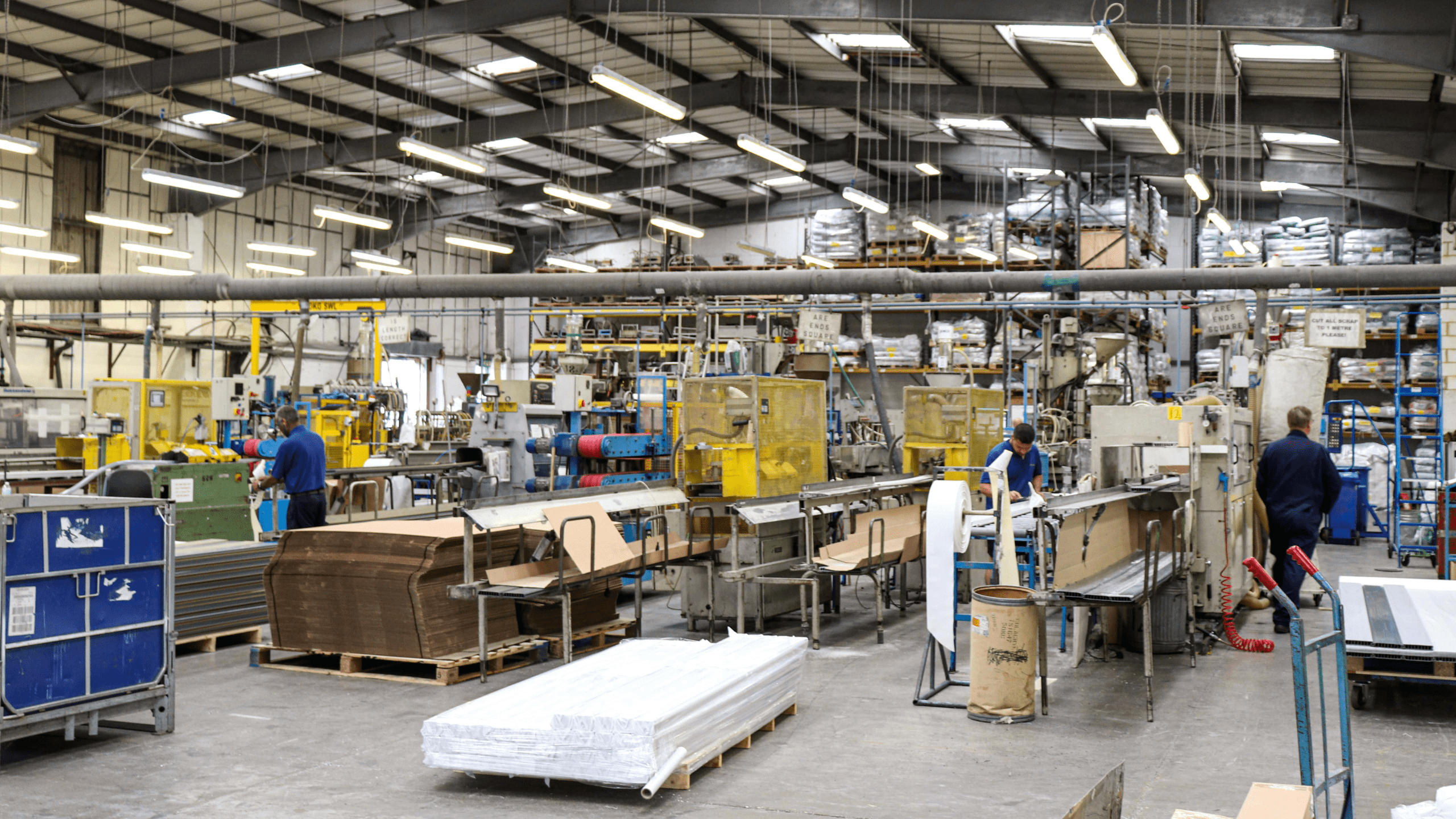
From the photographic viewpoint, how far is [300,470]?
30.2 ft

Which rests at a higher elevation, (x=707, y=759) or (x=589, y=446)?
(x=589, y=446)

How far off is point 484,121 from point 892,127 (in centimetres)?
723

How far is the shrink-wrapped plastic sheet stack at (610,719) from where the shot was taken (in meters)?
5.03

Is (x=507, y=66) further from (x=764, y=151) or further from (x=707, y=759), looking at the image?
(x=707, y=759)

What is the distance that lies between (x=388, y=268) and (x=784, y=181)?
8.50 m

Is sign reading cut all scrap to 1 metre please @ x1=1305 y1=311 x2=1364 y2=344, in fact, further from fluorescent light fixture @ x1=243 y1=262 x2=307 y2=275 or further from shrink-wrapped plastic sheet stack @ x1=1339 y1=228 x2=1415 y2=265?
fluorescent light fixture @ x1=243 y1=262 x2=307 y2=275

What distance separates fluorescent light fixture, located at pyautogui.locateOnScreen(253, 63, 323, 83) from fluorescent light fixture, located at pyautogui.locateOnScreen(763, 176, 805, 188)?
401 inches

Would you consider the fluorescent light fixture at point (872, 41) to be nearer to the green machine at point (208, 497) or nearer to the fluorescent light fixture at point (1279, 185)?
the fluorescent light fixture at point (1279, 185)

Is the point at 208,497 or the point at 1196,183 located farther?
the point at 1196,183

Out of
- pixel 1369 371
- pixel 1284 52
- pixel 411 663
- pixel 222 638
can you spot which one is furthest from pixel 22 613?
pixel 1369 371

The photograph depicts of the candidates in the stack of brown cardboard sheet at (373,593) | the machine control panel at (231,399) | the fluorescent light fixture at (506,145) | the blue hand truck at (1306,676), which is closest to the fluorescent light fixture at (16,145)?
the machine control panel at (231,399)

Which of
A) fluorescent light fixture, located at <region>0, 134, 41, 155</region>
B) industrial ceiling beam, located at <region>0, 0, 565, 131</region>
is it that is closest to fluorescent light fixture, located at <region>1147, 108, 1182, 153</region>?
industrial ceiling beam, located at <region>0, 0, 565, 131</region>

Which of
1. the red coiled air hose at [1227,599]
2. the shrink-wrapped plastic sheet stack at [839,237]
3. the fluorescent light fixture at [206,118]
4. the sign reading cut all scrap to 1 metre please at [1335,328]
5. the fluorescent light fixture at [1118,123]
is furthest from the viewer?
the shrink-wrapped plastic sheet stack at [839,237]

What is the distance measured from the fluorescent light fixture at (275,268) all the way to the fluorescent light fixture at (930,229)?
443 inches
